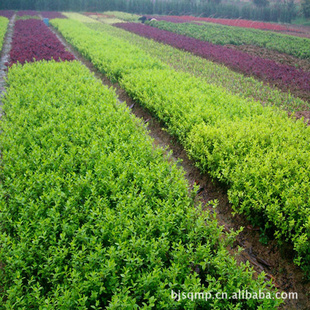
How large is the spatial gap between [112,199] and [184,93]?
16.1 feet

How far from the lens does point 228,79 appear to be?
11781mm

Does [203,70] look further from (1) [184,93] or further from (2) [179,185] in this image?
(2) [179,185]

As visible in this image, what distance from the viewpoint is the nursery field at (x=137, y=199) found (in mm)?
2533

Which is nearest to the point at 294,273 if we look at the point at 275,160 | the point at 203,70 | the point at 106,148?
the point at 275,160

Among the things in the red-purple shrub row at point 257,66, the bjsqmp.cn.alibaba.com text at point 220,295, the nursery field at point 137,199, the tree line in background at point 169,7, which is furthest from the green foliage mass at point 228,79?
the tree line in background at point 169,7

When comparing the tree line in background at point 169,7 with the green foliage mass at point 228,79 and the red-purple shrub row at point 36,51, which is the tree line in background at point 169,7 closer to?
the green foliage mass at point 228,79

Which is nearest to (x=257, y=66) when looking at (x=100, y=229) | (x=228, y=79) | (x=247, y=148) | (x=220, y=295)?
(x=228, y=79)

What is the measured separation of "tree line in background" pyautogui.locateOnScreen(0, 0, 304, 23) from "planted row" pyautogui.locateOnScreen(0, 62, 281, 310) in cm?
4824

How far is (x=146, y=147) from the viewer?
188 inches

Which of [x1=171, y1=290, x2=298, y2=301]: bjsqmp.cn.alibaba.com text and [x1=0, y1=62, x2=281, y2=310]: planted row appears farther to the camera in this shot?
[x1=0, y1=62, x2=281, y2=310]: planted row

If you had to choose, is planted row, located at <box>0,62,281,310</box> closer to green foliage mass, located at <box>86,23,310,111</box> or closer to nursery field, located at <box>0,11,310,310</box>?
nursery field, located at <box>0,11,310,310</box>

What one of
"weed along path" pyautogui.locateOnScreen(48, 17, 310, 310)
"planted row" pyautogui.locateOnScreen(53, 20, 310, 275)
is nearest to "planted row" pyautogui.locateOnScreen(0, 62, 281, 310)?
"weed along path" pyautogui.locateOnScreen(48, 17, 310, 310)

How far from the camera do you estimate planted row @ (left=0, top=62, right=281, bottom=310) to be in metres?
2.47

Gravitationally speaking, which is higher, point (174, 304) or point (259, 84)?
point (259, 84)
